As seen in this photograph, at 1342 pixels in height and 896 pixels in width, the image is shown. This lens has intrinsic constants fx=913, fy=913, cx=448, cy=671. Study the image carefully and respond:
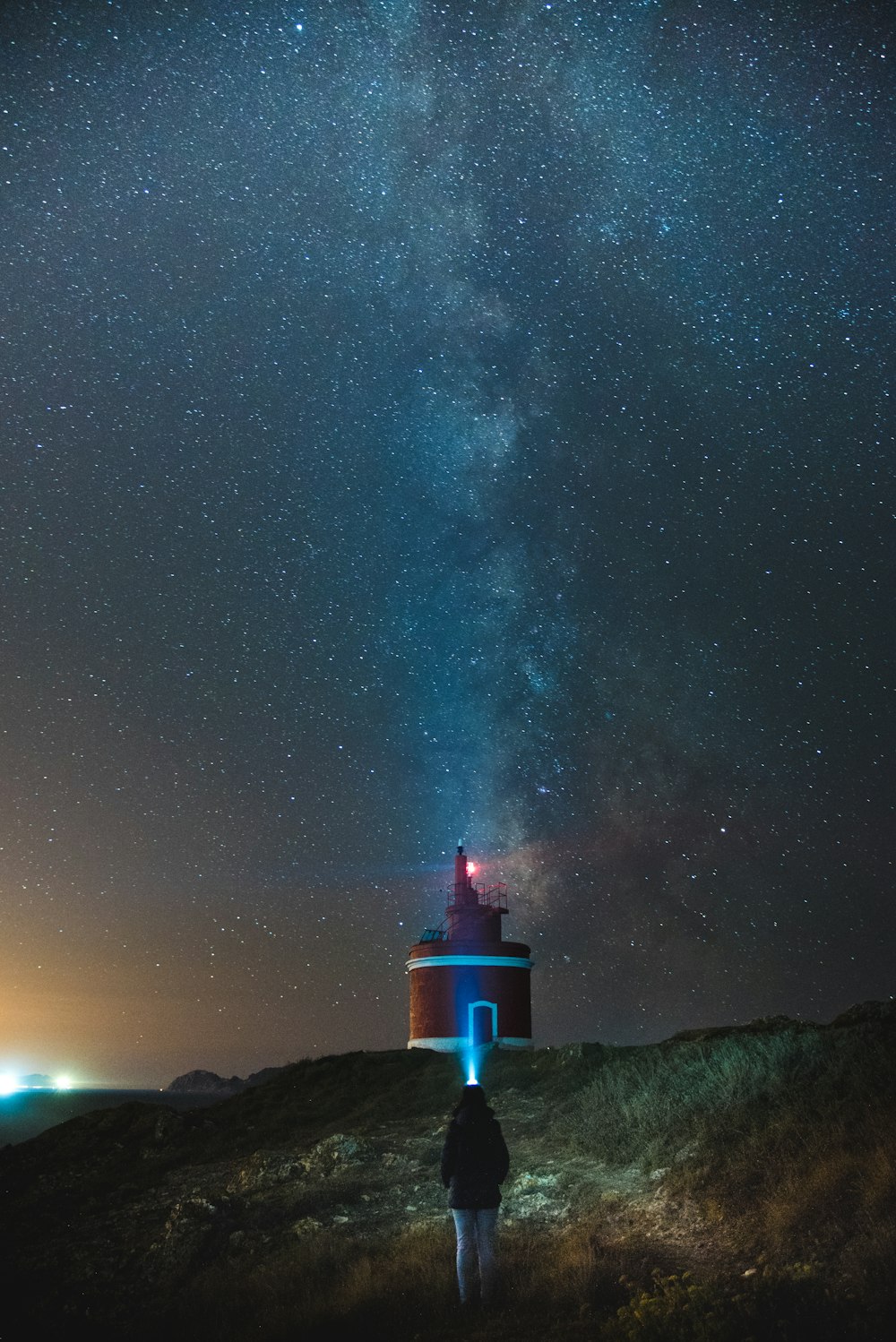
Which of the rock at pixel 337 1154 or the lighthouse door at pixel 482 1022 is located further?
the lighthouse door at pixel 482 1022

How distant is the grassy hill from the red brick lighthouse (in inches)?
395

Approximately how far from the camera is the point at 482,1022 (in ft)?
A: 100

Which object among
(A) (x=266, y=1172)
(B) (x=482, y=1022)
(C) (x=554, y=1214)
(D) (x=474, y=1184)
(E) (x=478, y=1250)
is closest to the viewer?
(D) (x=474, y=1184)

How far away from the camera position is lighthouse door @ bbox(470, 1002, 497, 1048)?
99.0ft

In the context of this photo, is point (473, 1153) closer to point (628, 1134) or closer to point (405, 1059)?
point (628, 1134)

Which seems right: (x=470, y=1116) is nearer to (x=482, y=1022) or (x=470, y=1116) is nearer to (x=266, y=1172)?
(x=266, y=1172)

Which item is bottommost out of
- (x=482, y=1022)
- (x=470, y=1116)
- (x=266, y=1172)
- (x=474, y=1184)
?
(x=266, y=1172)

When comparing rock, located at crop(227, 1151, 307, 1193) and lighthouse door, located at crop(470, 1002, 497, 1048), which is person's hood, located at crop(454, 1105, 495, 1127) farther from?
lighthouse door, located at crop(470, 1002, 497, 1048)

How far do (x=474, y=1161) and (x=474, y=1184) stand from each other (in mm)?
171

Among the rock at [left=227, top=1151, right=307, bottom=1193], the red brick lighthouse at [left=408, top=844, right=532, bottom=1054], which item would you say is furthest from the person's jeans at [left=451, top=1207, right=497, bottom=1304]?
the red brick lighthouse at [left=408, top=844, right=532, bottom=1054]

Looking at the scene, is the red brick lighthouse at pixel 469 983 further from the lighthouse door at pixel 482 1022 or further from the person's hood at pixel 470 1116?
the person's hood at pixel 470 1116

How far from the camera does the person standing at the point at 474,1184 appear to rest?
300 inches

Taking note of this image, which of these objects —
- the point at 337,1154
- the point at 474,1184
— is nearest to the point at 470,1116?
the point at 474,1184

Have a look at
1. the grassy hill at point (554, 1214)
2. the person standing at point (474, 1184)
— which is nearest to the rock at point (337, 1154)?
the grassy hill at point (554, 1214)
